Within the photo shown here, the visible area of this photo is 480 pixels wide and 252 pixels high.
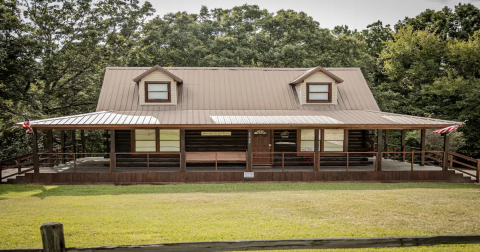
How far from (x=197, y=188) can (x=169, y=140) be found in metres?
5.02

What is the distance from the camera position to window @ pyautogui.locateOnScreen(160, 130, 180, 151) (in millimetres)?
18578

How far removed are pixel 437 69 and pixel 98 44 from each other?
30.2 meters

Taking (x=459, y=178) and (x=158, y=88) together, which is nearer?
(x=459, y=178)

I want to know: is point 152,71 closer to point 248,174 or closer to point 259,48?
point 248,174

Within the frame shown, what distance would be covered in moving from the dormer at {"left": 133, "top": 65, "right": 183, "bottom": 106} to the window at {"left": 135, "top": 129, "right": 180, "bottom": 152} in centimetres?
175

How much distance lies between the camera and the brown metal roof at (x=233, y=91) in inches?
765

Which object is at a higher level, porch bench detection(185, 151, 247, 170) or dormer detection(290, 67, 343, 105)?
dormer detection(290, 67, 343, 105)

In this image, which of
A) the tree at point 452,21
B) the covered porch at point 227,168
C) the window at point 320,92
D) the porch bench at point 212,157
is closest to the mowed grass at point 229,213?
the covered porch at point 227,168

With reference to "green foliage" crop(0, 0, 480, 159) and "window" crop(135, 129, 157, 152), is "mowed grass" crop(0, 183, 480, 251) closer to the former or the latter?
"window" crop(135, 129, 157, 152)

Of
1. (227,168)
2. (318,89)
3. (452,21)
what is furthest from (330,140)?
(452,21)

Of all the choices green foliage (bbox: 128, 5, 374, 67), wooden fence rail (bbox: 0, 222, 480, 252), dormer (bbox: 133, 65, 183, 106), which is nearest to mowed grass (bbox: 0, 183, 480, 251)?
wooden fence rail (bbox: 0, 222, 480, 252)

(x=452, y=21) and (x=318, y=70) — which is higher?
(x=452, y=21)

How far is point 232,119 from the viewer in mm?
16734

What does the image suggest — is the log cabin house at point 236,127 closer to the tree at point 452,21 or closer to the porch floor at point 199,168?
the porch floor at point 199,168
